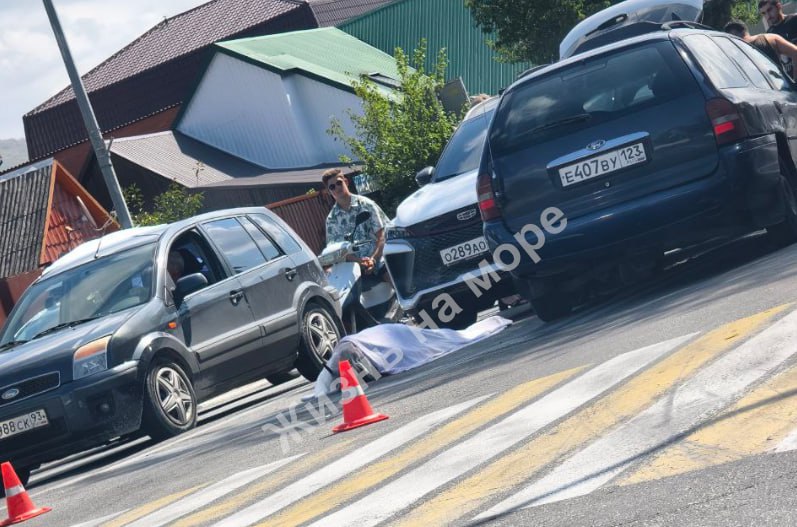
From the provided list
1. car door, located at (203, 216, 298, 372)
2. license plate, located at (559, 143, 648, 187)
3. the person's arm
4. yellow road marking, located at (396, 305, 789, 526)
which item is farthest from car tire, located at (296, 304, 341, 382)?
yellow road marking, located at (396, 305, 789, 526)

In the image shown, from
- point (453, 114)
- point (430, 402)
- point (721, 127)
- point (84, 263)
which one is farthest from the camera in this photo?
point (453, 114)

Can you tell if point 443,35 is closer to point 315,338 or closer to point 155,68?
point 155,68

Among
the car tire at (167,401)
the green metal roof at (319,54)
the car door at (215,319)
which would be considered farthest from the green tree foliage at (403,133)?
the green metal roof at (319,54)

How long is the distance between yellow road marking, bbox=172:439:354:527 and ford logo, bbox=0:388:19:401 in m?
3.82

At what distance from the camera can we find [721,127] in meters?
9.98

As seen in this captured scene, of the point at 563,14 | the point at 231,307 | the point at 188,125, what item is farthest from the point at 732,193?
the point at 188,125

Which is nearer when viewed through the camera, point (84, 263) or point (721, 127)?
point (721, 127)

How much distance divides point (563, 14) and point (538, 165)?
2773cm

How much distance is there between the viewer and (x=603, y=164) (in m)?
10.3

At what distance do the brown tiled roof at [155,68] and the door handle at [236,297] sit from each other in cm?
6424

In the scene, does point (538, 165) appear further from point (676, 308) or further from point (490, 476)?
point (490, 476)

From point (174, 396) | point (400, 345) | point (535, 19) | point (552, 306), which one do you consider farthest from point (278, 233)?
point (535, 19)

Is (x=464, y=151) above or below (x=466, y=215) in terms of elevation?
above

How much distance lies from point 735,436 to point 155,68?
76.1 metres
